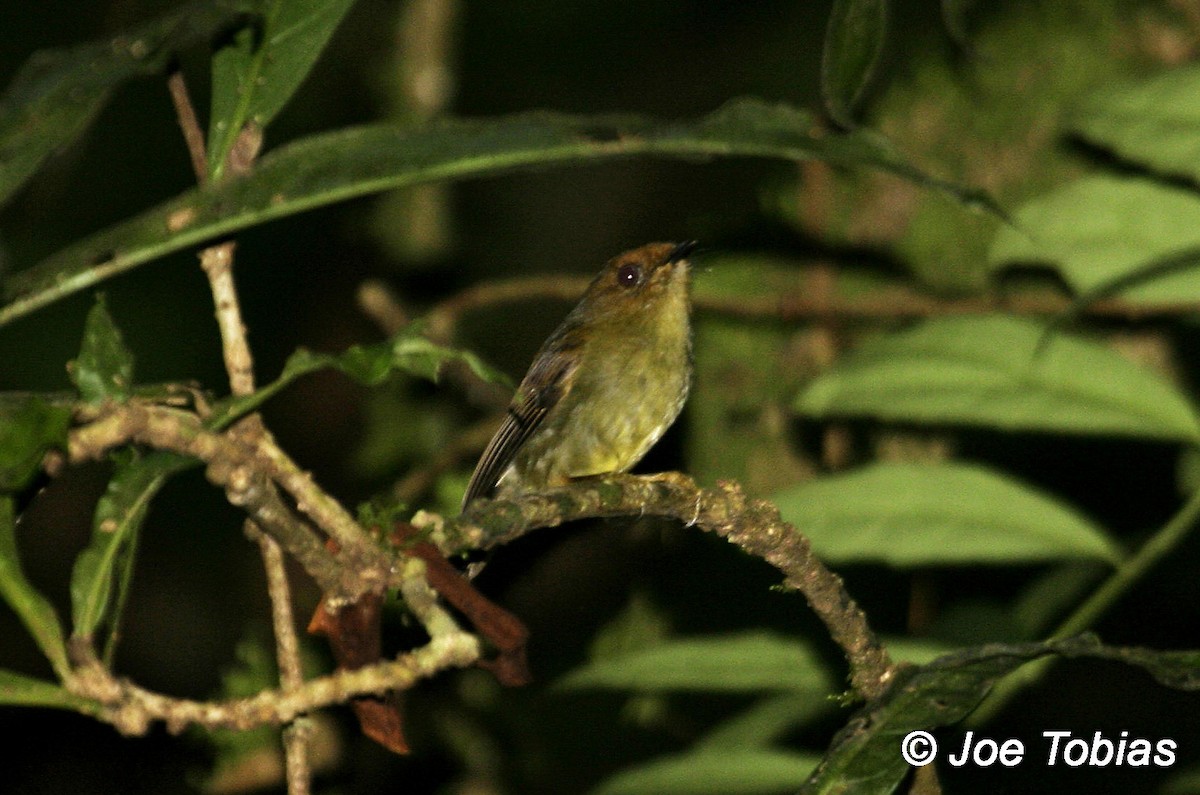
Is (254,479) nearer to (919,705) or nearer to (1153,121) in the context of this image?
(919,705)

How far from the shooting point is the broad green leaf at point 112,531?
61.3 inches

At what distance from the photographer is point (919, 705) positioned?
5.68 feet

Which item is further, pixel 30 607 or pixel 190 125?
pixel 190 125

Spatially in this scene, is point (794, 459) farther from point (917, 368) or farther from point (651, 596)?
point (917, 368)

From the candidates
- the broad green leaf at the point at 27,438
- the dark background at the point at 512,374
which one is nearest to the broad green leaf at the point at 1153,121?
the dark background at the point at 512,374

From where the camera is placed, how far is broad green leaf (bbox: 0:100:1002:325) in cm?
166

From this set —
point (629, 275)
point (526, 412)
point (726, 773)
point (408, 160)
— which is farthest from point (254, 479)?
point (629, 275)

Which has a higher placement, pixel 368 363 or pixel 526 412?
pixel 526 412

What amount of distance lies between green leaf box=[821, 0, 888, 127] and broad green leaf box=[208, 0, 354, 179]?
2.03ft

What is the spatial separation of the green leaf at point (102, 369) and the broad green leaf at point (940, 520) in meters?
1.66

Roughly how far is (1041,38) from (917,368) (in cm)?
251

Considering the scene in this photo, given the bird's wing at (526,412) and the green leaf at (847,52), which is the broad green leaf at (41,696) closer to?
the green leaf at (847,52)

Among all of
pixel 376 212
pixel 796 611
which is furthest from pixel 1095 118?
pixel 376 212

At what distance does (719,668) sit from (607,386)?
1.35 m
